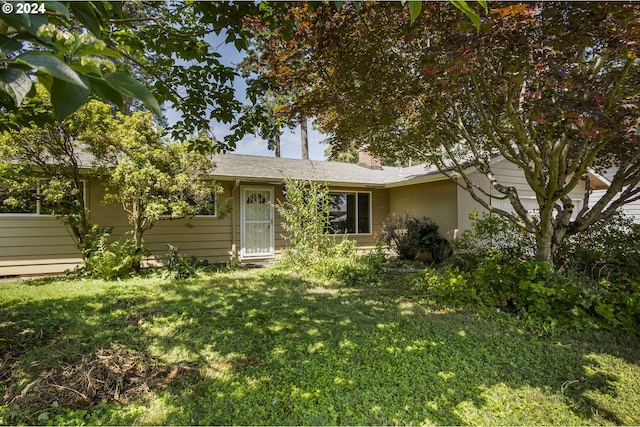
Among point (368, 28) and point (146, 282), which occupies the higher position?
point (368, 28)

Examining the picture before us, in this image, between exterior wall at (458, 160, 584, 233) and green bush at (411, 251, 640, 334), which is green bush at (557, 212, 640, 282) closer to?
green bush at (411, 251, 640, 334)

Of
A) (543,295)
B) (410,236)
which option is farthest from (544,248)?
(410,236)

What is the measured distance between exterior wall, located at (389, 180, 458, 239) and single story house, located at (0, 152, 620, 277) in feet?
0.09

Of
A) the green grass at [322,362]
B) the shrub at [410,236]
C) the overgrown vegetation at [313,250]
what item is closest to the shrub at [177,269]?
the green grass at [322,362]

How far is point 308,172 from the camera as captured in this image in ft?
35.3

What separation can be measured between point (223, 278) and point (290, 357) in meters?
4.13

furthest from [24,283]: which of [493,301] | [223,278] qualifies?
[493,301]

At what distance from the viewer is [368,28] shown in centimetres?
429

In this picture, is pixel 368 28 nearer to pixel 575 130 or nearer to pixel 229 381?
pixel 575 130

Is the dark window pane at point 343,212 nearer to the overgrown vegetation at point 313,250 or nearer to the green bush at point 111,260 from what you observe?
the overgrown vegetation at point 313,250

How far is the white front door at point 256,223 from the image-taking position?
30.2 feet

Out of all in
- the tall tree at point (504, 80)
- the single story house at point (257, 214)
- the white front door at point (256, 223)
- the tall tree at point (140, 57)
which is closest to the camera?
the tall tree at point (140, 57)

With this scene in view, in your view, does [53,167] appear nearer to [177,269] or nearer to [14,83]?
[177,269]

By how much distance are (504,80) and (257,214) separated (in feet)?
23.7
